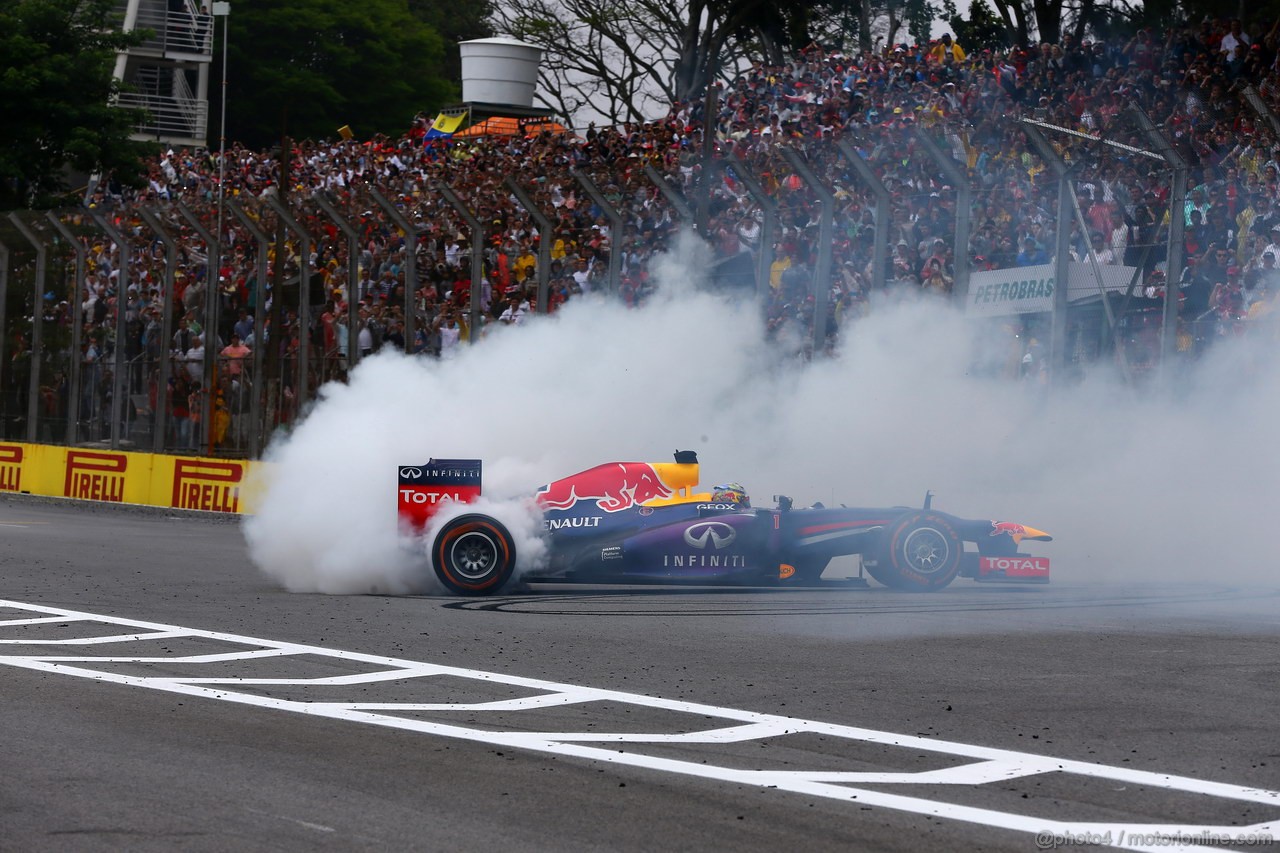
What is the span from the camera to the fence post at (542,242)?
22672mm

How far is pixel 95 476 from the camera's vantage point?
28.8 meters

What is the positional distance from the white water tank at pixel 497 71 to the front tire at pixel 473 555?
39029 mm

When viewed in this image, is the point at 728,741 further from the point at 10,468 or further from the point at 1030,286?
the point at 10,468

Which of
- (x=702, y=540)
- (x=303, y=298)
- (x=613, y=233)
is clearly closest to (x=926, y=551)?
(x=702, y=540)

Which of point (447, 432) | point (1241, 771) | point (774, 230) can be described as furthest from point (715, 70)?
point (1241, 771)

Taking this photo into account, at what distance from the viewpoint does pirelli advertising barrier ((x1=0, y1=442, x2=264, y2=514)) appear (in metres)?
26.1

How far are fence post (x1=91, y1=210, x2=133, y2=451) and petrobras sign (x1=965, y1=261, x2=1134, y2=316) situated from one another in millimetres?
15578

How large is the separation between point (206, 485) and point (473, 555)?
1336 centimetres

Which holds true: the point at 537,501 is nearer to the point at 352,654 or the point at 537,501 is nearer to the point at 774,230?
the point at 352,654

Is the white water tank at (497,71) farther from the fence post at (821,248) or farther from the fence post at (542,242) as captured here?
the fence post at (821,248)

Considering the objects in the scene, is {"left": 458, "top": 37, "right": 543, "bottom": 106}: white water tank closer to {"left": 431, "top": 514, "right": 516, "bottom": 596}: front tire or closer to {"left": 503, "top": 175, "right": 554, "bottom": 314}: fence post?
{"left": 503, "top": 175, "right": 554, "bottom": 314}: fence post

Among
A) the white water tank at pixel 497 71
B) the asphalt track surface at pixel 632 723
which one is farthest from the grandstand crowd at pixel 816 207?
the white water tank at pixel 497 71

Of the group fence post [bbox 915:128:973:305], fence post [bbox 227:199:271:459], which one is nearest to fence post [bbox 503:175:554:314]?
fence post [bbox 227:199:271:459]

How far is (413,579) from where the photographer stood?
14.6 metres
